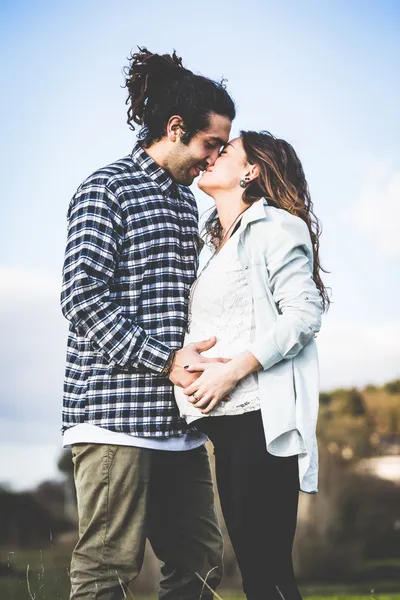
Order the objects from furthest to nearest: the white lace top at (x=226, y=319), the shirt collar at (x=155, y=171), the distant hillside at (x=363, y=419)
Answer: the distant hillside at (x=363, y=419), the shirt collar at (x=155, y=171), the white lace top at (x=226, y=319)

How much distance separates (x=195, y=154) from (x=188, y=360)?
979 millimetres

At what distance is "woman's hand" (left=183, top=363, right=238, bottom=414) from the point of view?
281 cm

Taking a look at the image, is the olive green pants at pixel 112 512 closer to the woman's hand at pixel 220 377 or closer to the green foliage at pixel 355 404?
the woman's hand at pixel 220 377

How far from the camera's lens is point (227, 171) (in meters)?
3.22

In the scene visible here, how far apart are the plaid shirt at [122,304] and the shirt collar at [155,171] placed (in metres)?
0.11

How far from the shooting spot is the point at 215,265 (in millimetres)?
3055

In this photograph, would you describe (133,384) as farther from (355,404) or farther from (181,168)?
(355,404)

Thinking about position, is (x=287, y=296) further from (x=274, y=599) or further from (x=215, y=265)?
(x=274, y=599)

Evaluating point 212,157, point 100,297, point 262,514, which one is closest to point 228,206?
point 212,157

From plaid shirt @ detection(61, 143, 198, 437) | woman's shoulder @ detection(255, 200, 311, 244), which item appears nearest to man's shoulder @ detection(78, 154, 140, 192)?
plaid shirt @ detection(61, 143, 198, 437)

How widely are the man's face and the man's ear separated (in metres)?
0.03

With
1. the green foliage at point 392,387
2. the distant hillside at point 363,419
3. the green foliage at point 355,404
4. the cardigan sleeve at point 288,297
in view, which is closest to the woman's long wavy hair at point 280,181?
the cardigan sleeve at point 288,297

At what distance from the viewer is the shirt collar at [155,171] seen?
333 centimetres

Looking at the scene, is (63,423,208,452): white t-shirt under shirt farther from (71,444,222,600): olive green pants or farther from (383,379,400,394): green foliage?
(383,379,400,394): green foliage
